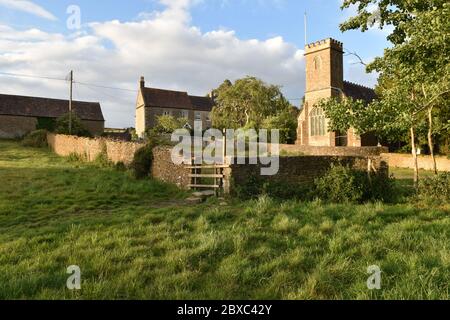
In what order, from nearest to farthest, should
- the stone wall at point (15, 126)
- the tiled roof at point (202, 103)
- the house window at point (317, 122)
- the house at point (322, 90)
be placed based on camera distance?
the house at point (322, 90), the house window at point (317, 122), the stone wall at point (15, 126), the tiled roof at point (202, 103)

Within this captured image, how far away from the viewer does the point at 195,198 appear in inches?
468

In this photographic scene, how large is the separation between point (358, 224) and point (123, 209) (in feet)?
22.0

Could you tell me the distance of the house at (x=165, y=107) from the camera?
56.4m

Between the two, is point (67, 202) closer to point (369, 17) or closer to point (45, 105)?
point (369, 17)

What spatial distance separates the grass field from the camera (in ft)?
15.3

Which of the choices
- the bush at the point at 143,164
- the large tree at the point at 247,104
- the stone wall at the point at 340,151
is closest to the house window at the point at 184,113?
the large tree at the point at 247,104

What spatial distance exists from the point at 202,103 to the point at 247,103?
620 inches

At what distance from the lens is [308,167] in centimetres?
1351

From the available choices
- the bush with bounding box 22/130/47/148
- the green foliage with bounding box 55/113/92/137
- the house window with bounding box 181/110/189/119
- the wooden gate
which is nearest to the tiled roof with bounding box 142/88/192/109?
the house window with bounding box 181/110/189/119

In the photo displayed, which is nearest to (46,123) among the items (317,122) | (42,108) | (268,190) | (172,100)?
(42,108)

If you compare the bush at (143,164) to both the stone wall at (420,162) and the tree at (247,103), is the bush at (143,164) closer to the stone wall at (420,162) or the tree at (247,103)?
the stone wall at (420,162)

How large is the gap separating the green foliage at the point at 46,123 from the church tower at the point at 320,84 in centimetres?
3308

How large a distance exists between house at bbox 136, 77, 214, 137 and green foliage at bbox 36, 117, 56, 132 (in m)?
13.1
